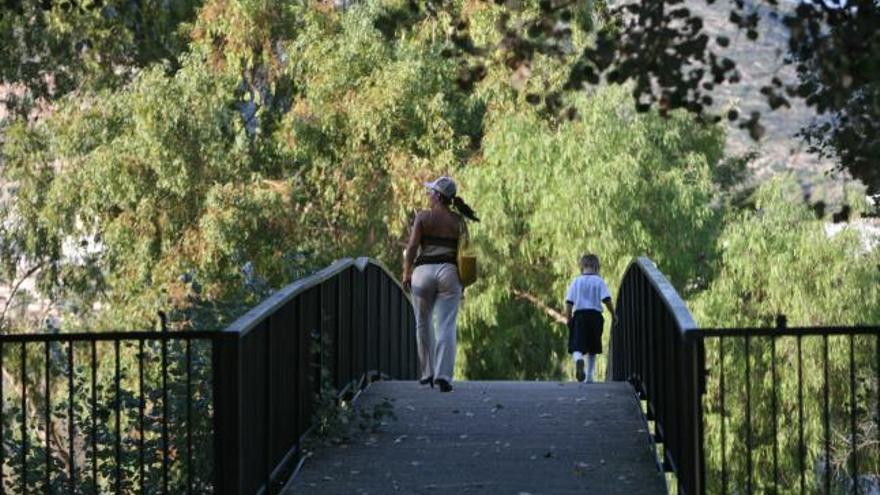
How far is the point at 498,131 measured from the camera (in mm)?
30953

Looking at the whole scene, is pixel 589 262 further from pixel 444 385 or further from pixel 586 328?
pixel 444 385

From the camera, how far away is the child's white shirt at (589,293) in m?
16.5

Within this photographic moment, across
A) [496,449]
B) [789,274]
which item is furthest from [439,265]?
[789,274]

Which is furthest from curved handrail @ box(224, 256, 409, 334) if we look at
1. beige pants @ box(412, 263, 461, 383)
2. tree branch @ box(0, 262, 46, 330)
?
tree branch @ box(0, 262, 46, 330)

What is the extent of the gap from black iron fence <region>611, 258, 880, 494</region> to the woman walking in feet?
3.85

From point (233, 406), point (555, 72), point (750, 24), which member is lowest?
point (233, 406)

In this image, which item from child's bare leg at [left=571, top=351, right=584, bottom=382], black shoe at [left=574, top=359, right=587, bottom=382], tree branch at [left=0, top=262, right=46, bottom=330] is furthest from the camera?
tree branch at [left=0, top=262, right=46, bottom=330]

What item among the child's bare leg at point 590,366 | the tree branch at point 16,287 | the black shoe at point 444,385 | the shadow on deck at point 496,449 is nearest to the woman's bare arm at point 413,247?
the black shoe at point 444,385

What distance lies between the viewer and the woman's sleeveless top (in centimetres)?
1281

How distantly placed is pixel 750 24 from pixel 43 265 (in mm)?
26788

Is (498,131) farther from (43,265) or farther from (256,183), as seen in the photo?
(43,265)

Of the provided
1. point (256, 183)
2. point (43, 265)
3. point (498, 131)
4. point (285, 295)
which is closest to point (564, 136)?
point (498, 131)

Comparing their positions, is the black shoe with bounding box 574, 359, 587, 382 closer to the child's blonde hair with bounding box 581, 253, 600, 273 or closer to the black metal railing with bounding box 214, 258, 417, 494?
the child's blonde hair with bounding box 581, 253, 600, 273

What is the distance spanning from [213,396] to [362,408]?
390cm
